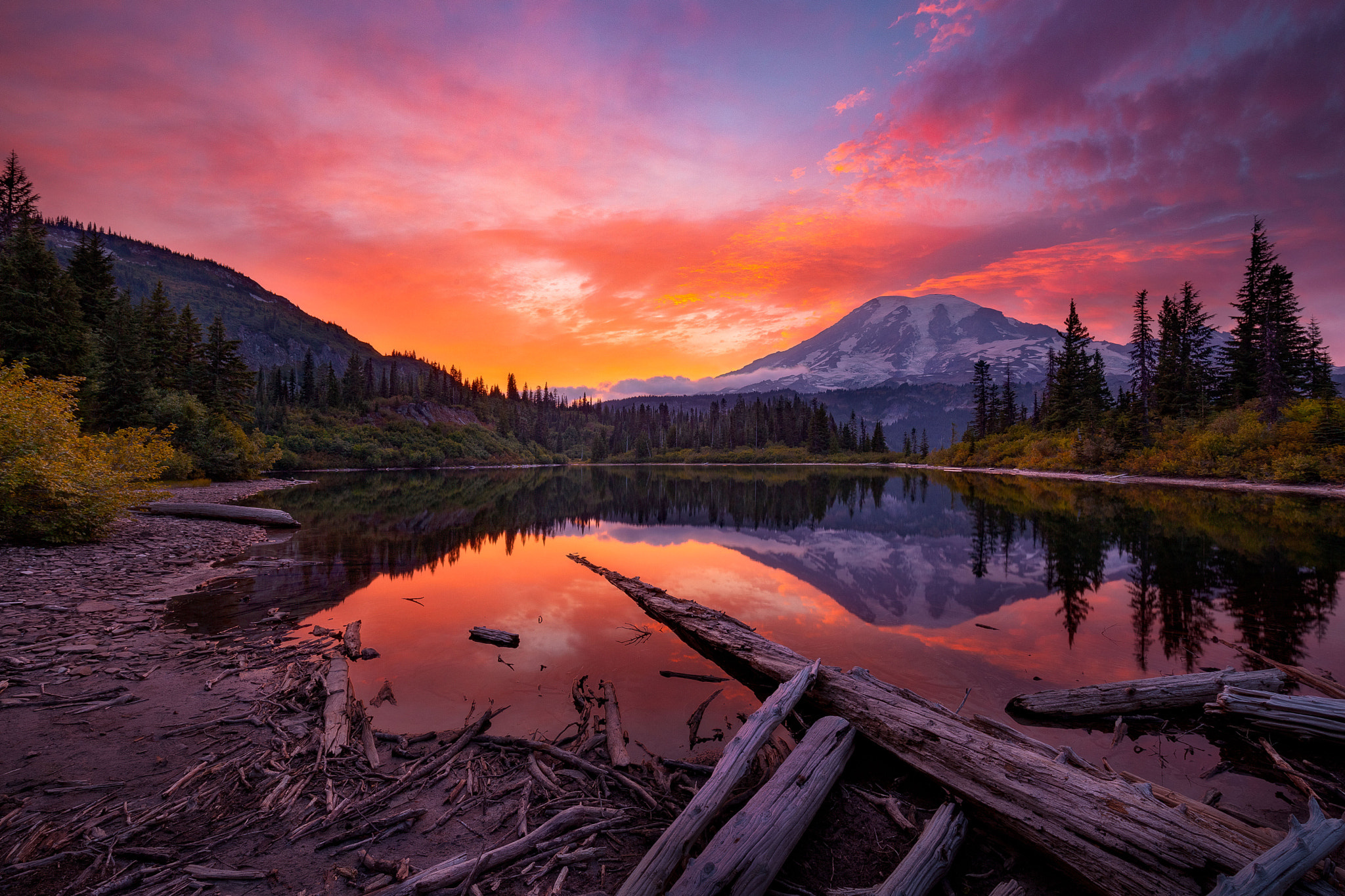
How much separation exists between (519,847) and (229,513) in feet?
95.7

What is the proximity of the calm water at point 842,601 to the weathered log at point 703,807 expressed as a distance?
167 cm

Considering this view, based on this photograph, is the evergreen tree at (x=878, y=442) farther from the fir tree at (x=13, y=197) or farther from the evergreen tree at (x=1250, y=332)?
the fir tree at (x=13, y=197)

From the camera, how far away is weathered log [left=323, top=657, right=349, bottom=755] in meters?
6.00

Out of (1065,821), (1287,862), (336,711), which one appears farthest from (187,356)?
(1287,862)

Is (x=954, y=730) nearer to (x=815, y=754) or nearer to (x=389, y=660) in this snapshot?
(x=815, y=754)

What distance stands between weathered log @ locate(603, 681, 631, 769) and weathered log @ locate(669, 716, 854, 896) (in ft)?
6.59

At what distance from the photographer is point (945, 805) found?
4621 millimetres

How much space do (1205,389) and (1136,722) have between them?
77.8 meters

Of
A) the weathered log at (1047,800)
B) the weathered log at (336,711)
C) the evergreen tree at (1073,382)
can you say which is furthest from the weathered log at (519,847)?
the evergreen tree at (1073,382)

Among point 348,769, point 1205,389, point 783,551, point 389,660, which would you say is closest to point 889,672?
point 348,769

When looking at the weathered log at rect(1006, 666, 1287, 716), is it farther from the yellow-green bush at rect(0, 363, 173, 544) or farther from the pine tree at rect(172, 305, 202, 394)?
the pine tree at rect(172, 305, 202, 394)

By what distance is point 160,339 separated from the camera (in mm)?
52094

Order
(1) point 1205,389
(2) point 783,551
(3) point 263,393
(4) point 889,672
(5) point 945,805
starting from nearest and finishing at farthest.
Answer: (5) point 945,805 → (4) point 889,672 → (2) point 783,551 → (1) point 1205,389 → (3) point 263,393

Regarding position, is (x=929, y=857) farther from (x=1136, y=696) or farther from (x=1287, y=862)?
(x=1136, y=696)
